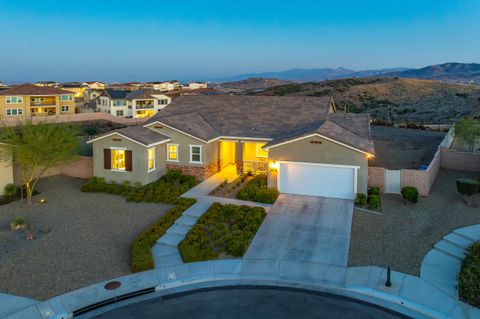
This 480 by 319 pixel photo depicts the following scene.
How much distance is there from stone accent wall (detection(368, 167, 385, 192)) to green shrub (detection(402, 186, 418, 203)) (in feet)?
5.94

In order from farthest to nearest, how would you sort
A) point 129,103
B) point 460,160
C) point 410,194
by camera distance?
1. point 129,103
2. point 460,160
3. point 410,194

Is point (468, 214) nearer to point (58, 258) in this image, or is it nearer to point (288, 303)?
point (288, 303)

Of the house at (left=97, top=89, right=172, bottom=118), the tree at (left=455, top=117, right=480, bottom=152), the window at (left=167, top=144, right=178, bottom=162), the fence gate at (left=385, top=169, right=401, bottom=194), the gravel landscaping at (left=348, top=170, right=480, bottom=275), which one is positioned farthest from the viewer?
the house at (left=97, top=89, right=172, bottom=118)

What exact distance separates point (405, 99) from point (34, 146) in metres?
76.4

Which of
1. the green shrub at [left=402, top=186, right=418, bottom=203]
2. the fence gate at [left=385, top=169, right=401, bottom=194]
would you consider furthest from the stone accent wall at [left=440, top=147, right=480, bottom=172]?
the green shrub at [left=402, top=186, right=418, bottom=203]

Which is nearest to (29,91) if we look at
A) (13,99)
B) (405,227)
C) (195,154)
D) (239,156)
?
(13,99)

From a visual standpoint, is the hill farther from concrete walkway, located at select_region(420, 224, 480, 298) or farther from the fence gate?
concrete walkway, located at select_region(420, 224, 480, 298)

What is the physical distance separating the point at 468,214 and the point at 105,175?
18.2m

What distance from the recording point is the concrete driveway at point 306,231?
528 inches

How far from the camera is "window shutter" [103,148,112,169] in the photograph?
21.7m

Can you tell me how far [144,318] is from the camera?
9.91 m

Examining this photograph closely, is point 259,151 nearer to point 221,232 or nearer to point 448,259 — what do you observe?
point 221,232

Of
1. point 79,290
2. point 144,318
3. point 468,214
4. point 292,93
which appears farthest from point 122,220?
point 292,93

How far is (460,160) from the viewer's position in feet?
79.6
